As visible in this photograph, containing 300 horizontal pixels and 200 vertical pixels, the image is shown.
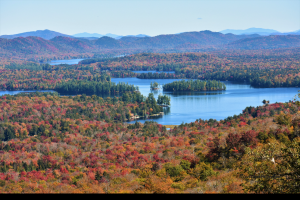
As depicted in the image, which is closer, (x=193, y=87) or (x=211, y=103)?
(x=211, y=103)

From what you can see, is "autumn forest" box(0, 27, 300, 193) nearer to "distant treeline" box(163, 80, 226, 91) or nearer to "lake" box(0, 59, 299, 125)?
"distant treeline" box(163, 80, 226, 91)

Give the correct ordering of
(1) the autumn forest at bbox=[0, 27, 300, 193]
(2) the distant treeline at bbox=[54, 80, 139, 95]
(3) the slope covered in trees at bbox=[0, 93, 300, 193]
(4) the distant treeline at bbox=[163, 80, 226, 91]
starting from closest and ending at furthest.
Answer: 1. (3) the slope covered in trees at bbox=[0, 93, 300, 193]
2. (1) the autumn forest at bbox=[0, 27, 300, 193]
3. (4) the distant treeline at bbox=[163, 80, 226, 91]
4. (2) the distant treeline at bbox=[54, 80, 139, 95]

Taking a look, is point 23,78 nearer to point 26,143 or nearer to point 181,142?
point 26,143

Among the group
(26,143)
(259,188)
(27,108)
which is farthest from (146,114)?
(259,188)

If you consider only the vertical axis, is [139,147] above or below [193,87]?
A: below

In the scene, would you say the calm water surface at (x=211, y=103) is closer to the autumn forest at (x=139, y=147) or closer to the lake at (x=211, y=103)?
the lake at (x=211, y=103)

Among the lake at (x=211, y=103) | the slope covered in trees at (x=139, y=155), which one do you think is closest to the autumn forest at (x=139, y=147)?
the slope covered in trees at (x=139, y=155)

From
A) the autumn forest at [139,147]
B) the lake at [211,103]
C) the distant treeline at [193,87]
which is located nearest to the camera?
the autumn forest at [139,147]

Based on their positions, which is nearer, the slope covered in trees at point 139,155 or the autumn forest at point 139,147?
the slope covered in trees at point 139,155

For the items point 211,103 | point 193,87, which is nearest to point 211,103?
point 211,103

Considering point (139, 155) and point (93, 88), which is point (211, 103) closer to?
point (93, 88)

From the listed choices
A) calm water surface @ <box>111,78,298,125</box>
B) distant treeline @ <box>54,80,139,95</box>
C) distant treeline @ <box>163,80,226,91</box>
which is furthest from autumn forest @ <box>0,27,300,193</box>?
calm water surface @ <box>111,78,298,125</box>
